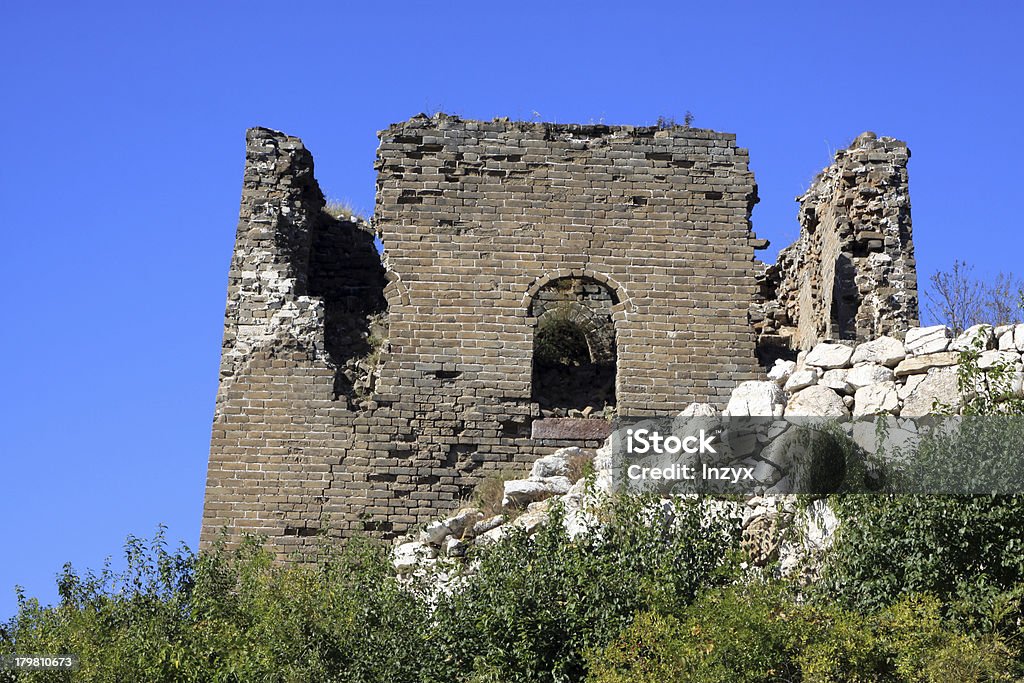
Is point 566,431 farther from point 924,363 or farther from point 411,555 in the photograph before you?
point 924,363

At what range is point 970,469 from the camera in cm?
1397

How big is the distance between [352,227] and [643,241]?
371 cm

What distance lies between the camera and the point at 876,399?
1622 centimetres

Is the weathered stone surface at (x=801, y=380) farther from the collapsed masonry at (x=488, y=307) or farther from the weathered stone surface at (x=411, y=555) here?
the weathered stone surface at (x=411, y=555)

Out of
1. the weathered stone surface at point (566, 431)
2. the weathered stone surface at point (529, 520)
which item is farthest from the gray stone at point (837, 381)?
the weathered stone surface at point (529, 520)

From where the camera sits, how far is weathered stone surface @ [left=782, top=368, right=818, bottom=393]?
16797 mm

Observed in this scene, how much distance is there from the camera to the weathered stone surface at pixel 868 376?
16.5m

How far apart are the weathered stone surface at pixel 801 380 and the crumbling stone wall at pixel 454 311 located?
1424 mm

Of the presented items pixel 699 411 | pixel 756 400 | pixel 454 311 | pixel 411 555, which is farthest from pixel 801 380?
pixel 411 555

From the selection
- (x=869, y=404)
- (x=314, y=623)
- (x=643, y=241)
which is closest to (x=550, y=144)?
(x=643, y=241)

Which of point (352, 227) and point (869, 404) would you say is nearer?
point (869, 404)

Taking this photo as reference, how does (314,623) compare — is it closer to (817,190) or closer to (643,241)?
(643,241)

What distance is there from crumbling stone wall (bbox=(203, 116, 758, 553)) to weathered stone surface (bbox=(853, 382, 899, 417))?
220 centimetres

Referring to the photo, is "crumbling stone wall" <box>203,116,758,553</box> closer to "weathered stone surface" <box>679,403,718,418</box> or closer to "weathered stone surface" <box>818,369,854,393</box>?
"weathered stone surface" <box>679,403,718,418</box>
